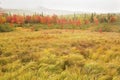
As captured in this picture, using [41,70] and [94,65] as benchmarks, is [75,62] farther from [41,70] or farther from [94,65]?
[41,70]

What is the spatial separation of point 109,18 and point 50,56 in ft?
332

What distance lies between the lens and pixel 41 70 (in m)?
9.71

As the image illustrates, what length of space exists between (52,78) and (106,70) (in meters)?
3.00

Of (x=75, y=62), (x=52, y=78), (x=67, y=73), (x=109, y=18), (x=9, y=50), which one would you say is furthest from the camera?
(x=109, y=18)

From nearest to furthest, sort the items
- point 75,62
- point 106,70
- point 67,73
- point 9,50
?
point 67,73 < point 106,70 < point 75,62 < point 9,50

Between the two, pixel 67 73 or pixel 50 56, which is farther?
pixel 50 56

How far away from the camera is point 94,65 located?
10398 millimetres

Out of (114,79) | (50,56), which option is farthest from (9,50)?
(114,79)

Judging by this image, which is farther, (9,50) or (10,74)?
(9,50)

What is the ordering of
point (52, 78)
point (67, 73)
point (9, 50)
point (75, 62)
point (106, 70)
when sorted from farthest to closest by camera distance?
point (9, 50) < point (75, 62) < point (106, 70) < point (67, 73) < point (52, 78)

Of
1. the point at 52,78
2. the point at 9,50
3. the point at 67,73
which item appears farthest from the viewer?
the point at 9,50

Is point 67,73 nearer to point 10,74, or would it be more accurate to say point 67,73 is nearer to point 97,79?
point 97,79

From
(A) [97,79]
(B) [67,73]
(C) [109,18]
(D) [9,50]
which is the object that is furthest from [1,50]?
(C) [109,18]

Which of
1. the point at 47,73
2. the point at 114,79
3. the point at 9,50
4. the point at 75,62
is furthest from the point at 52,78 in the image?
the point at 9,50
